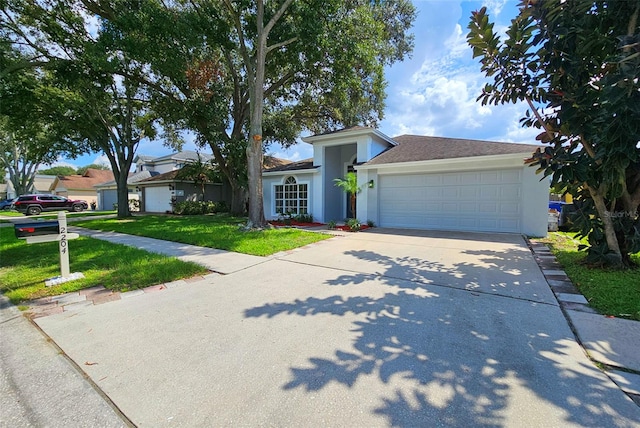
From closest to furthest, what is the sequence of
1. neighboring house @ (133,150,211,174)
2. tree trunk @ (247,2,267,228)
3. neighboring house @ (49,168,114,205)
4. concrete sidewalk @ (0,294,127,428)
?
concrete sidewalk @ (0,294,127,428), tree trunk @ (247,2,267,228), neighboring house @ (133,150,211,174), neighboring house @ (49,168,114,205)

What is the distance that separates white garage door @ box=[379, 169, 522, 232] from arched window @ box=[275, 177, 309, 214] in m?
4.17

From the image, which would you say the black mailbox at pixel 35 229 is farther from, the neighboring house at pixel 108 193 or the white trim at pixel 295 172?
the neighboring house at pixel 108 193

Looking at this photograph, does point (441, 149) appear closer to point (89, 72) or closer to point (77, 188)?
point (89, 72)

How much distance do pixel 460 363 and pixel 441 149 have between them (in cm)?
1080

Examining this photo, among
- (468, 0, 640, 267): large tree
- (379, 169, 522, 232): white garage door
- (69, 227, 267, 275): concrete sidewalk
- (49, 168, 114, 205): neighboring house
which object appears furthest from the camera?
(49, 168, 114, 205): neighboring house

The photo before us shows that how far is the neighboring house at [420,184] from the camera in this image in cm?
964

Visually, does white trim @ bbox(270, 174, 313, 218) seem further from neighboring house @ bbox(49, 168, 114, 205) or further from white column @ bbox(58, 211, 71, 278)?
neighboring house @ bbox(49, 168, 114, 205)

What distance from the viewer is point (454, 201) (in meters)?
10.8

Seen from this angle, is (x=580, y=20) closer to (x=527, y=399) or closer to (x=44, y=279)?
(x=527, y=399)

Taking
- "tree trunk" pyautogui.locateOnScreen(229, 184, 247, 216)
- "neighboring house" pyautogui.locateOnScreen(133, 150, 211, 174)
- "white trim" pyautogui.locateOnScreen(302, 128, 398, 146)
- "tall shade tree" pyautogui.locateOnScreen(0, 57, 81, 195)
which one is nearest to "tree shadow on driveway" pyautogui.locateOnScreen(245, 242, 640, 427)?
"white trim" pyautogui.locateOnScreen(302, 128, 398, 146)

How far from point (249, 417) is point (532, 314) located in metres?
3.51

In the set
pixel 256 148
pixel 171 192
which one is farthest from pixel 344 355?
pixel 171 192

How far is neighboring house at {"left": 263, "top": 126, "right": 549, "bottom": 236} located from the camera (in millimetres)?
9641

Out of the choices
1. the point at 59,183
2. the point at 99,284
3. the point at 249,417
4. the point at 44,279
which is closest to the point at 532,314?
the point at 249,417
